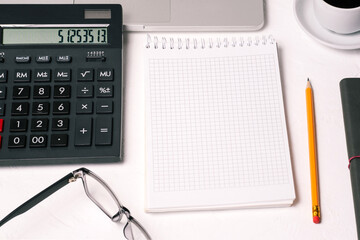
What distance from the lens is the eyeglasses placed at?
0.44 metres

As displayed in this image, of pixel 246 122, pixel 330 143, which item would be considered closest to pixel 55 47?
pixel 246 122

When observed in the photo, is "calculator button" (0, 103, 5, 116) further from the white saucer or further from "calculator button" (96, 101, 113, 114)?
the white saucer

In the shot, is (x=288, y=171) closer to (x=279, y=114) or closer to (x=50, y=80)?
(x=279, y=114)

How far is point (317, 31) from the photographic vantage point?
22.4 inches

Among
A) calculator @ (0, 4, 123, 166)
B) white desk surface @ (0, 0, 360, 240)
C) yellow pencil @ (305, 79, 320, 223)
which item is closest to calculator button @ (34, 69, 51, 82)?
calculator @ (0, 4, 123, 166)

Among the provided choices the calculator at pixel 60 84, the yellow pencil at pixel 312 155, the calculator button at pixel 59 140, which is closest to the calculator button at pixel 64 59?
the calculator at pixel 60 84

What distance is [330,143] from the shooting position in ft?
1.68

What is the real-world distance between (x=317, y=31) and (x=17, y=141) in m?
0.43

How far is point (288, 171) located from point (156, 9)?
292 mm

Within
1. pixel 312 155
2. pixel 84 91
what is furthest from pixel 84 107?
pixel 312 155

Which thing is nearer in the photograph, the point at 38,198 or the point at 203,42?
the point at 38,198

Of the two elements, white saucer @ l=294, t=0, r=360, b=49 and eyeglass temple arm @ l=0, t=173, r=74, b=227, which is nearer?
eyeglass temple arm @ l=0, t=173, r=74, b=227

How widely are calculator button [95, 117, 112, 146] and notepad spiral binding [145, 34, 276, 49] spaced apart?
5.0 inches

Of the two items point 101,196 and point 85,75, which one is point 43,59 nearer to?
point 85,75
